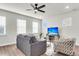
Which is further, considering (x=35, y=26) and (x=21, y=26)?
(x=35, y=26)

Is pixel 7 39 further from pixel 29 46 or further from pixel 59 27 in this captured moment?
pixel 59 27

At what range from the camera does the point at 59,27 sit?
7.05 m

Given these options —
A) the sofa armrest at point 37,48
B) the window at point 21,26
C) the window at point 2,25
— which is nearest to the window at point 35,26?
the window at point 21,26

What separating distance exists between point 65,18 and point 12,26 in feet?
14.9

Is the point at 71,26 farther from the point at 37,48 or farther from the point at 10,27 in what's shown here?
the point at 10,27

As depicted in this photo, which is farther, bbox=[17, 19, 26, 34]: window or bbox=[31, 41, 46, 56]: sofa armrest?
bbox=[17, 19, 26, 34]: window

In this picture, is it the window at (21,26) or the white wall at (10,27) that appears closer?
the white wall at (10,27)

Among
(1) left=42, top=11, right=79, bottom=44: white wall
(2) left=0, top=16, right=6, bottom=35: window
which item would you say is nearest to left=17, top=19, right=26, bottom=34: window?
(2) left=0, top=16, right=6, bottom=35: window

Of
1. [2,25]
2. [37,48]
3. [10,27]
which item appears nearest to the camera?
[37,48]

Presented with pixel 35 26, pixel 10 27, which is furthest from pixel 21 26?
pixel 35 26

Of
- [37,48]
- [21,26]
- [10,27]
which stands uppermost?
[21,26]

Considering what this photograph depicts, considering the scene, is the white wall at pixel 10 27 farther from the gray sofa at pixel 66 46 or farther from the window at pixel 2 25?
the gray sofa at pixel 66 46

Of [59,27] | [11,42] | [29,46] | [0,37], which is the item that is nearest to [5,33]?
[0,37]

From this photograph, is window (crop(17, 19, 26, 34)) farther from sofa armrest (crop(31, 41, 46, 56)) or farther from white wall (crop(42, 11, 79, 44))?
sofa armrest (crop(31, 41, 46, 56))
